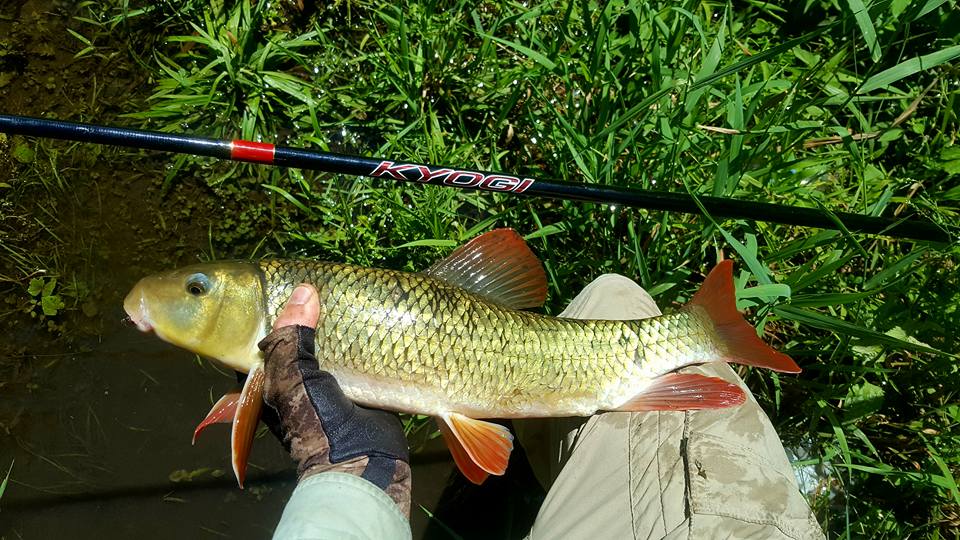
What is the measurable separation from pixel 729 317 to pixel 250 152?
1.63 meters

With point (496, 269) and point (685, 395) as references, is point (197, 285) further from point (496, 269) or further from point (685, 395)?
point (685, 395)

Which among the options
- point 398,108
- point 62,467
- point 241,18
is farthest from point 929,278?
point 62,467

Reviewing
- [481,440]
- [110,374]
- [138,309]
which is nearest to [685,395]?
[481,440]

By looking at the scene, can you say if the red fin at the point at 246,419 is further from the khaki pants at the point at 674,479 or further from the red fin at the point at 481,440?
the khaki pants at the point at 674,479

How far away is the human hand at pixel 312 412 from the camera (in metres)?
2.03

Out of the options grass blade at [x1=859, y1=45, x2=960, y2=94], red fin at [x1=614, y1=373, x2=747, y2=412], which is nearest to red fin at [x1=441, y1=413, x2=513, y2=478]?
red fin at [x1=614, y1=373, x2=747, y2=412]

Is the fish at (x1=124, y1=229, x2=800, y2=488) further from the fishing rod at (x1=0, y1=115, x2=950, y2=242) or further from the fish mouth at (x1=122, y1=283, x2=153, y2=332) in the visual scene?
the fishing rod at (x1=0, y1=115, x2=950, y2=242)

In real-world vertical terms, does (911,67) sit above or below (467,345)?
above

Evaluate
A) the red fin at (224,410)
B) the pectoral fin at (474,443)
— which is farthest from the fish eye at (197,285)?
the pectoral fin at (474,443)

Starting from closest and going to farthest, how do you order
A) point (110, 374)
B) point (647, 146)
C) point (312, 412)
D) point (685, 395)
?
point (312, 412)
point (685, 395)
point (647, 146)
point (110, 374)

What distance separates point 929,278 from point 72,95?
379cm

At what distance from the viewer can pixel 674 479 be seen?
6.81 ft

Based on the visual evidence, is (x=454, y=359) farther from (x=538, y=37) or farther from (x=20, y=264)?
(x=20, y=264)

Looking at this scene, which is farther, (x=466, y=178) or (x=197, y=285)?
(x=466, y=178)
